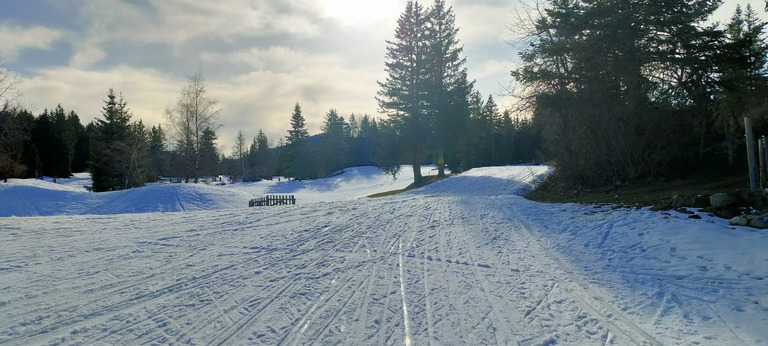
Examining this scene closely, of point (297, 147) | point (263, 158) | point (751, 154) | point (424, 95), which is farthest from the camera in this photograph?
point (263, 158)

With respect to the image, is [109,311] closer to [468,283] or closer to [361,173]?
[468,283]

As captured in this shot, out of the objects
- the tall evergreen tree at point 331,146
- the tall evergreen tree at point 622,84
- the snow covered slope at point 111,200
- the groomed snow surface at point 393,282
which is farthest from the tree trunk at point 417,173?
the tall evergreen tree at point 331,146

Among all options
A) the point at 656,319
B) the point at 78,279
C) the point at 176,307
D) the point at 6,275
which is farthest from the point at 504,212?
the point at 6,275

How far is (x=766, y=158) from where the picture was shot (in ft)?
25.6

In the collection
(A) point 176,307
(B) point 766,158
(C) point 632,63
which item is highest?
(C) point 632,63

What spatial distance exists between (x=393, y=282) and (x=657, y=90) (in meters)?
13.8

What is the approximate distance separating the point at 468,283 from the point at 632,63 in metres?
12.5

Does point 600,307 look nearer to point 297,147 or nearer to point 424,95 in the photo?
point 424,95

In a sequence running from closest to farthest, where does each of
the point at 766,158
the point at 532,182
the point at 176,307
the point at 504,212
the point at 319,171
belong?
the point at 176,307 < the point at 766,158 < the point at 504,212 < the point at 532,182 < the point at 319,171

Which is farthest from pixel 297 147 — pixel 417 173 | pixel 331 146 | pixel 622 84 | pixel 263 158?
pixel 622 84

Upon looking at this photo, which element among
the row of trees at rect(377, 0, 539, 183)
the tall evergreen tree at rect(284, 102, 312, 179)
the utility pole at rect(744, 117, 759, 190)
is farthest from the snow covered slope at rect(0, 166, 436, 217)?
the tall evergreen tree at rect(284, 102, 312, 179)

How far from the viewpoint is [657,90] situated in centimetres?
1362

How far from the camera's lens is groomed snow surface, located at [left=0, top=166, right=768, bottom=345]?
150 inches

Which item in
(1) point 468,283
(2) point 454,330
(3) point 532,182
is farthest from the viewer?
(3) point 532,182
